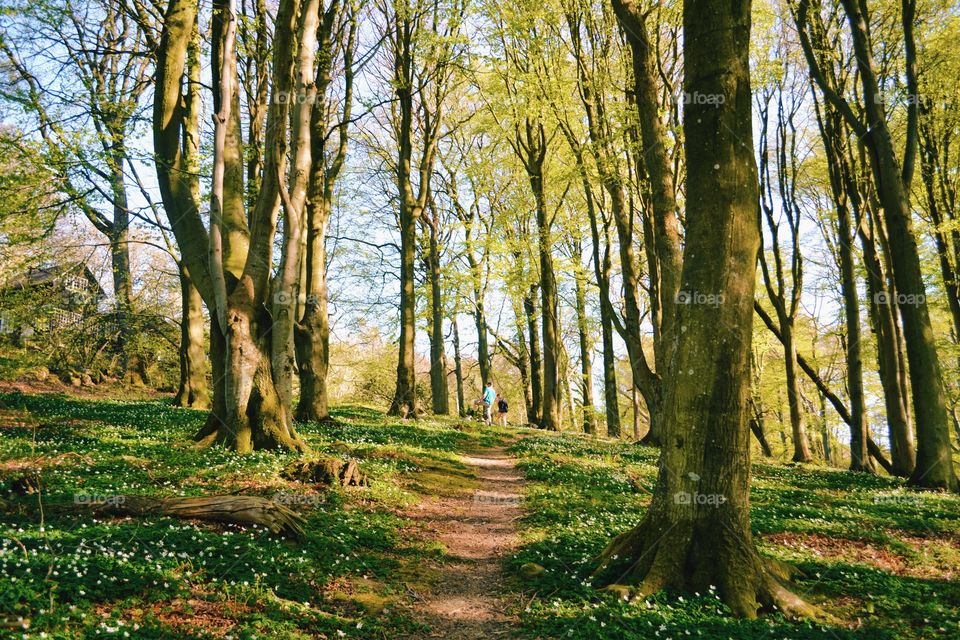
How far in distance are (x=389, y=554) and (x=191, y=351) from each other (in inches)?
605

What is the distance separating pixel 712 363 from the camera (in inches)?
237

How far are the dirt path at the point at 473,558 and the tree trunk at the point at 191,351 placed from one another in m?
12.1

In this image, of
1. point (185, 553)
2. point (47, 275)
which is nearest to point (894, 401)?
point (185, 553)

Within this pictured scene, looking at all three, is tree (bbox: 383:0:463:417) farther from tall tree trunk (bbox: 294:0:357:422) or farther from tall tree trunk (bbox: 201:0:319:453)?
tall tree trunk (bbox: 201:0:319:453)

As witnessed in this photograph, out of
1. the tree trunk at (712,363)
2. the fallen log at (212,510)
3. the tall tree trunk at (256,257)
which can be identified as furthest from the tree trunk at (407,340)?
the tree trunk at (712,363)

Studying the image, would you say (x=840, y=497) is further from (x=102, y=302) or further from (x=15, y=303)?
(x=102, y=302)

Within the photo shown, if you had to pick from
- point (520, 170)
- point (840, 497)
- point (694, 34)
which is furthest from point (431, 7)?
point (840, 497)

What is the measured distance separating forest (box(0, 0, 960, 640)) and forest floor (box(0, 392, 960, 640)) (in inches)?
1.9

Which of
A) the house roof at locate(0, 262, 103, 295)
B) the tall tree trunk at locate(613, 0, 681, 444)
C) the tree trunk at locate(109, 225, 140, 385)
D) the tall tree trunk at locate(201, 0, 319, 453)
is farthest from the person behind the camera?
the tree trunk at locate(109, 225, 140, 385)

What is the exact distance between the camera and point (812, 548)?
7961mm

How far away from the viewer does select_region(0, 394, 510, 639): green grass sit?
4383 mm

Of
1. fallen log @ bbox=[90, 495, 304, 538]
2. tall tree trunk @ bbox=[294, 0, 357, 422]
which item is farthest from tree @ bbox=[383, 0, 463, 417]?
fallen log @ bbox=[90, 495, 304, 538]

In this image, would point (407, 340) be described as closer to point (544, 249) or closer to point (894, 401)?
point (544, 249)

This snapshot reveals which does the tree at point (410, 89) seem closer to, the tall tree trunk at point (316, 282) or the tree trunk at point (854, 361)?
the tall tree trunk at point (316, 282)
